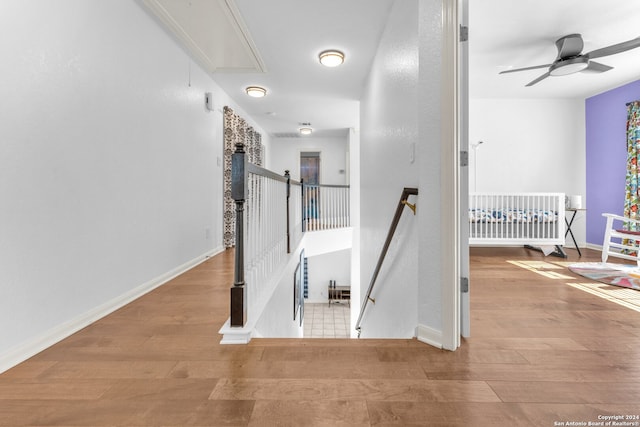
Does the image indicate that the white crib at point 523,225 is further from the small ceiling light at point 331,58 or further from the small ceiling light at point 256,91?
the small ceiling light at point 256,91

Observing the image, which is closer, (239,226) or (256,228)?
(239,226)

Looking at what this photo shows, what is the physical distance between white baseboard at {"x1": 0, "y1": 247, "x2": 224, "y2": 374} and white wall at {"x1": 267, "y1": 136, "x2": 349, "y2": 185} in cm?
621

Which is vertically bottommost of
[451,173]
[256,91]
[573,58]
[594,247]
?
[594,247]

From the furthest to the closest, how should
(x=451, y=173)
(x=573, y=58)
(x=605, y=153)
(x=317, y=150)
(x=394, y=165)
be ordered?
(x=317, y=150)
(x=605, y=153)
(x=573, y=58)
(x=394, y=165)
(x=451, y=173)

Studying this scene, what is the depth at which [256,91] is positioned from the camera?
4723 mm

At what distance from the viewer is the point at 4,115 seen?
154 centimetres

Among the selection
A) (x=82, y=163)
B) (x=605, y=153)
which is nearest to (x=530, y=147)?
(x=605, y=153)

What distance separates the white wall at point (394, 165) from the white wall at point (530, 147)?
9.95 ft

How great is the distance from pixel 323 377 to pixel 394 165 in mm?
1837

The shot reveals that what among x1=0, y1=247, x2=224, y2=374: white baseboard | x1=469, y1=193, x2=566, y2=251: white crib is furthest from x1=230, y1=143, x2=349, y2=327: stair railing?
x1=469, y1=193, x2=566, y2=251: white crib

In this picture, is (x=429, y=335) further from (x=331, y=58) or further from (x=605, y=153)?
(x=605, y=153)

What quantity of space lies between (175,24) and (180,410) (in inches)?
129

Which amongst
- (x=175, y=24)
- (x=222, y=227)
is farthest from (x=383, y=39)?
(x=222, y=227)

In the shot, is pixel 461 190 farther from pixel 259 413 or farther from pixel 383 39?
pixel 383 39
